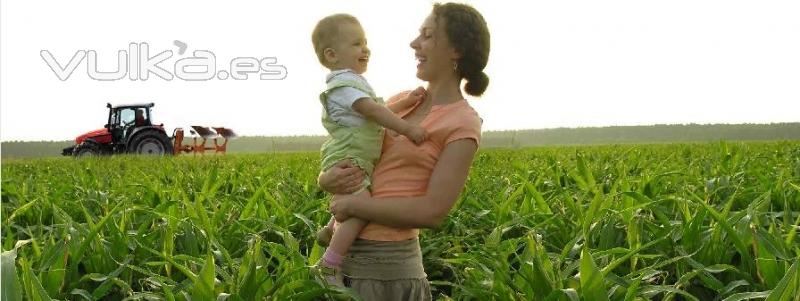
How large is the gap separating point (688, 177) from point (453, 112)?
3421mm

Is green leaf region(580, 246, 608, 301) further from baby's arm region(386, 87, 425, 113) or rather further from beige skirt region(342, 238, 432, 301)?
baby's arm region(386, 87, 425, 113)

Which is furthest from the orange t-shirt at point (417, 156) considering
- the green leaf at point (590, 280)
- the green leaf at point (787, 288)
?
the green leaf at point (787, 288)

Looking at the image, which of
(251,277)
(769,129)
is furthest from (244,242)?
(769,129)

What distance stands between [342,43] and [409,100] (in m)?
0.25

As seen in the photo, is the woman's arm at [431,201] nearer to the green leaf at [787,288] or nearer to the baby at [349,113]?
the baby at [349,113]

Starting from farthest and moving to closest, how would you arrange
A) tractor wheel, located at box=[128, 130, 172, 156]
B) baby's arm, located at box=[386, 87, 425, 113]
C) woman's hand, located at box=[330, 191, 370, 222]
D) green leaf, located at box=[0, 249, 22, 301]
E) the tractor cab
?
1. the tractor cab
2. tractor wheel, located at box=[128, 130, 172, 156]
3. baby's arm, located at box=[386, 87, 425, 113]
4. woman's hand, located at box=[330, 191, 370, 222]
5. green leaf, located at box=[0, 249, 22, 301]

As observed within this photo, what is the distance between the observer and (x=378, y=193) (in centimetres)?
230

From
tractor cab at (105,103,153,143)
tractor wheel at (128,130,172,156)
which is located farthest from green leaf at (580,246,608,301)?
tractor cab at (105,103,153,143)

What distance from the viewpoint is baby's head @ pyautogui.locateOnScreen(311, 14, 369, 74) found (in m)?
2.42

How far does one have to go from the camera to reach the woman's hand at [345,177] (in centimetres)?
227

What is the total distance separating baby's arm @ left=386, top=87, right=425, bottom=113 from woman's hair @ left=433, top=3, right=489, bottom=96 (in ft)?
0.39

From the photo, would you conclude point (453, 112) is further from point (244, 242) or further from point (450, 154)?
point (244, 242)

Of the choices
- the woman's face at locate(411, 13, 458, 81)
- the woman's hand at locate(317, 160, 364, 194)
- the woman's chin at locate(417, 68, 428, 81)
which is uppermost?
the woman's face at locate(411, 13, 458, 81)

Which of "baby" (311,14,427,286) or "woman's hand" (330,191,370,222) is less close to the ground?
"baby" (311,14,427,286)
